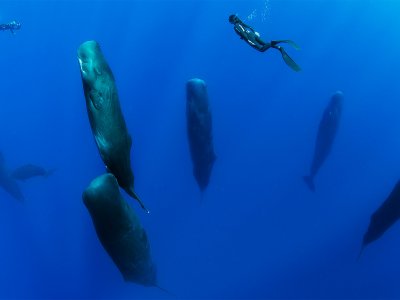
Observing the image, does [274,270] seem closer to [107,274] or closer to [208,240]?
[208,240]

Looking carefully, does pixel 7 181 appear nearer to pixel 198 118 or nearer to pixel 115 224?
pixel 198 118

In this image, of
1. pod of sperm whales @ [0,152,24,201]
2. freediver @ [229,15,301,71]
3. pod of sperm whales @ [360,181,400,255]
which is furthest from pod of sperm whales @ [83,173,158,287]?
pod of sperm whales @ [0,152,24,201]

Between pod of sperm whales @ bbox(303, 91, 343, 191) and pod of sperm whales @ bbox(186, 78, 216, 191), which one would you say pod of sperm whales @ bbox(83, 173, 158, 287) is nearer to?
pod of sperm whales @ bbox(186, 78, 216, 191)

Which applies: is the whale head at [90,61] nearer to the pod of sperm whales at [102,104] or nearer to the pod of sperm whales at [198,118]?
the pod of sperm whales at [102,104]

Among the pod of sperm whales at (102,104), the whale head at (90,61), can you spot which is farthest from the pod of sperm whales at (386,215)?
the whale head at (90,61)

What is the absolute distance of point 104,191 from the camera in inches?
120

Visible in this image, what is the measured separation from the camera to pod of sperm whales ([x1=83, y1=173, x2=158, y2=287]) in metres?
3.06

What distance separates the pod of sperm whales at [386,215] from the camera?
19.3 feet

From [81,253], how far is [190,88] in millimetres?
6898

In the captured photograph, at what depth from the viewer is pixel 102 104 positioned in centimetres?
257

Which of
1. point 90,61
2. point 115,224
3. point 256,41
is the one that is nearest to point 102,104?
point 90,61

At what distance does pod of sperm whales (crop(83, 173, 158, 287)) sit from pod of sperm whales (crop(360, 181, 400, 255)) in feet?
11.6

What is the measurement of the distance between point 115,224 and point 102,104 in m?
1.19

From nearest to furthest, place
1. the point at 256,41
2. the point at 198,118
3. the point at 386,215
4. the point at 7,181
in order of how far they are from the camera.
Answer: the point at 256,41
the point at 386,215
the point at 198,118
the point at 7,181
